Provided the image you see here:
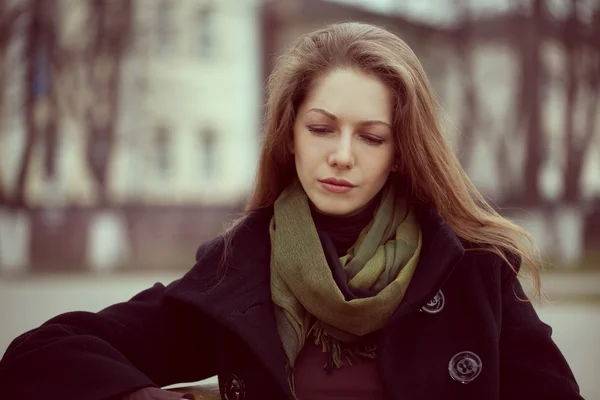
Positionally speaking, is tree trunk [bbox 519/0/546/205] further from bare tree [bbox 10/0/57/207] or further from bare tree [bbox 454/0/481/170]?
bare tree [bbox 10/0/57/207]

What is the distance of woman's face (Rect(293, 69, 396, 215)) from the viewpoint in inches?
111

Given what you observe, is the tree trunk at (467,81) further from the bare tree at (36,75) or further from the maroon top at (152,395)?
the maroon top at (152,395)

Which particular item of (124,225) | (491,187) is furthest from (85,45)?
(491,187)

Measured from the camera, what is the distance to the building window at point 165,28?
25672 millimetres

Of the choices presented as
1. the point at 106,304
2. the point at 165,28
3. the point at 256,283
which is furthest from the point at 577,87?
the point at 256,283

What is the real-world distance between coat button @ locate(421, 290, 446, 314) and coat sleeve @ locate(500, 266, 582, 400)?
0.19 metres

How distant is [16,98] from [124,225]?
3689 millimetres

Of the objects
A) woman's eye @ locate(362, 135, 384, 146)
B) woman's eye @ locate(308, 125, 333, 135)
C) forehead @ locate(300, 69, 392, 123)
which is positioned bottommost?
woman's eye @ locate(362, 135, 384, 146)

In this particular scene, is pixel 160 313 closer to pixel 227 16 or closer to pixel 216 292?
pixel 216 292

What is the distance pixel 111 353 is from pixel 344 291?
695 mm

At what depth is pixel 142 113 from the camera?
81.8 ft

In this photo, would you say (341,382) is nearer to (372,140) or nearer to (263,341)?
(263,341)

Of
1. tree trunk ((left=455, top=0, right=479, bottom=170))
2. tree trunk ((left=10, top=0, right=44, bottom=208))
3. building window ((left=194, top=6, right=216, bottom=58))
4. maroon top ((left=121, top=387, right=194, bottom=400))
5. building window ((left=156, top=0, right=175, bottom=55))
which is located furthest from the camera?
building window ((left=194, top=6, right=216, bottom=58))

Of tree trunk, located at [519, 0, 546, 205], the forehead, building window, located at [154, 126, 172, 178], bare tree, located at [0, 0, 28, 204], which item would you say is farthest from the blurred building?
the forehead
